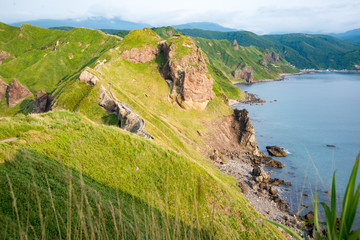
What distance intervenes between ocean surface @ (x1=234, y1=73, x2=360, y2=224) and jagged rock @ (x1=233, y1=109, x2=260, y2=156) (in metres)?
6.15

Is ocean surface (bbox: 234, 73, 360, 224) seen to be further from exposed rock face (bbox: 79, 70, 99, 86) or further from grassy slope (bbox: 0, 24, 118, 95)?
grassy slope (bbox: 0, 24, 118, 95)

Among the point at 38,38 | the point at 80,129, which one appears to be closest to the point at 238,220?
the point at 80,129

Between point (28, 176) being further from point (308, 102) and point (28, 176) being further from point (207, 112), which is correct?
point (308, 102)

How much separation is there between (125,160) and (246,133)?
60299mm

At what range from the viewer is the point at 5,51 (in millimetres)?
121188

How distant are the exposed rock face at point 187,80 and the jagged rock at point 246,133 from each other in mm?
14885

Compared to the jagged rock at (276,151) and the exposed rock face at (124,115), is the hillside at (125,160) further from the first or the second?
the jagged rock at (276,151)

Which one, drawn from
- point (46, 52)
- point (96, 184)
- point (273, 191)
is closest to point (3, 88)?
point (46, 52)

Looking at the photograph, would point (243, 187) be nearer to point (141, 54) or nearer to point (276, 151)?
point (276, 151)

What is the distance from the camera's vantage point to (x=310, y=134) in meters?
83.8

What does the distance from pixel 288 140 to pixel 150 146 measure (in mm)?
73808

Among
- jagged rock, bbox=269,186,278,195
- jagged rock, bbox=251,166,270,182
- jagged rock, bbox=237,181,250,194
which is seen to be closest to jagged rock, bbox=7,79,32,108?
jagged rock, bbox=237,181,250,194

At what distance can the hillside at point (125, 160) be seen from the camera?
680 cm

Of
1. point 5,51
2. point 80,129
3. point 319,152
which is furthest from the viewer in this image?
point 5,51
